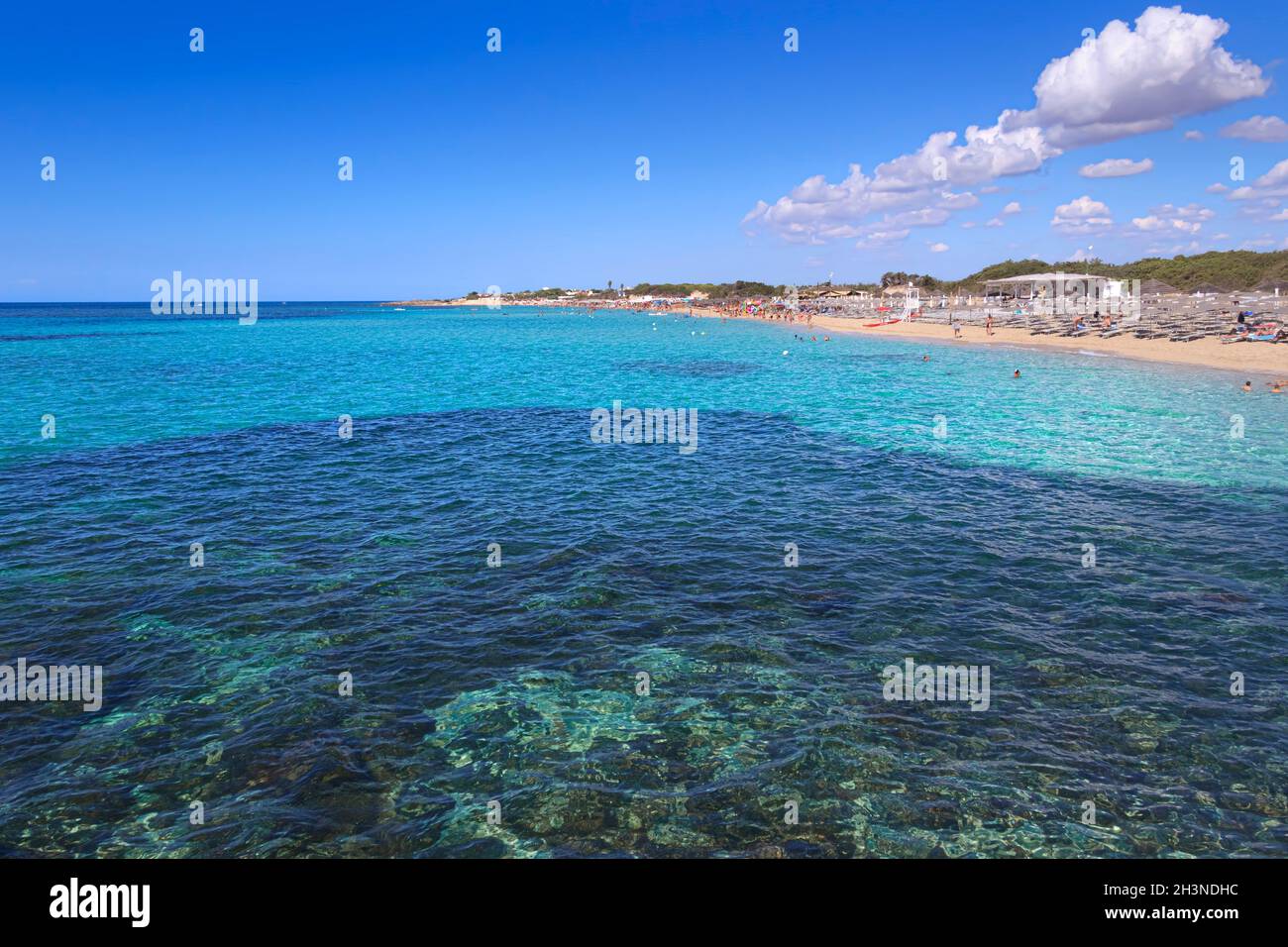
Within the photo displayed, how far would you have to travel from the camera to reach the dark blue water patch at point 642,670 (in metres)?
10.4

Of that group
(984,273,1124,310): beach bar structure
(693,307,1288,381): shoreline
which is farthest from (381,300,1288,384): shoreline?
(984,273,1124,310): beach bar structure

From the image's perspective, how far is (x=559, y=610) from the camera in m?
17.3

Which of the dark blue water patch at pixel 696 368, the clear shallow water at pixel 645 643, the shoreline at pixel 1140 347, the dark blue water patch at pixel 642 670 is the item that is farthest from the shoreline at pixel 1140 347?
the dark blue water patch at pixel 642 670

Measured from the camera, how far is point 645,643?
15695 millimetres

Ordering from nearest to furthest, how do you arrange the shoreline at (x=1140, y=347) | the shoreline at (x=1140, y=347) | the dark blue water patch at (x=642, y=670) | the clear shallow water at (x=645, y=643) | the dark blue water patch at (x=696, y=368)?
the dark blue water patch at (x=642, y=670), the clear shallow water at (x=645, y=643), the shoreline at (x=1140, y=347), the shoreline at (x=1140, y=347), the dark blue water patch at (x=696, y=368)

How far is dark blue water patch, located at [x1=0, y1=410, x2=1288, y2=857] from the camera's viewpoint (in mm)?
10352

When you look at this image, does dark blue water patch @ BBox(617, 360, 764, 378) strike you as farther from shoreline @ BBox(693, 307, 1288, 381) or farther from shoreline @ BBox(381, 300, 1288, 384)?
shoreline @ BBox(381, 300, 1288, 384)

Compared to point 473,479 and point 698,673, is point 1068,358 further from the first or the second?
point 698,673

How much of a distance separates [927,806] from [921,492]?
18.8 meters

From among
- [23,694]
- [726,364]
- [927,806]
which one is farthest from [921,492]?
[726,364]

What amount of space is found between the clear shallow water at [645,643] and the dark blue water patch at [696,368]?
37362 mm

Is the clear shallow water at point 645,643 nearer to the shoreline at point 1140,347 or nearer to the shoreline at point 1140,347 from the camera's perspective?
the shoreline at point 1140,347

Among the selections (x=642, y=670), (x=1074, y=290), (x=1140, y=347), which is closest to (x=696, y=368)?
(x=1140, y=347)

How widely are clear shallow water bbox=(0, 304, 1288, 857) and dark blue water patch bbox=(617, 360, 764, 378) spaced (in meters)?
37.4
